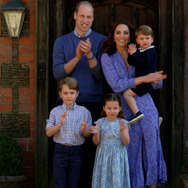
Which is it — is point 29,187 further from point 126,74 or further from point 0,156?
point 126,74

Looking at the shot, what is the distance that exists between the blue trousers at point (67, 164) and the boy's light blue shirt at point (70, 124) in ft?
0.21

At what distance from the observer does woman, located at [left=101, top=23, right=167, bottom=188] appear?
155 inches

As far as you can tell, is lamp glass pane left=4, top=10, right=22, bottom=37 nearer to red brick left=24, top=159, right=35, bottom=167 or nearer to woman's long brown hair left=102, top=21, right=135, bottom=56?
woman's long brown hair left=102, top=21, right=135, bottom=56

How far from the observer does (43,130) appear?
4883 millimetres

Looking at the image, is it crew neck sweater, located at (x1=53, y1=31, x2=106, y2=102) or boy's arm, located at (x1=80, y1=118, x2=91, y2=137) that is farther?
crew neck sweater, located at (x1=53, y1=31, x2=106, y2=102)

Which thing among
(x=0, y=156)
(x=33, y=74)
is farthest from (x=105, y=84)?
(x=0, y=156)

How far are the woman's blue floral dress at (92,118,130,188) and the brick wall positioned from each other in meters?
1.39

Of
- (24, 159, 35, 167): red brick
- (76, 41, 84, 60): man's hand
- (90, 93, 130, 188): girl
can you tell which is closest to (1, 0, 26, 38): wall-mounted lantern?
(76, 41, 84, 60): man's hand

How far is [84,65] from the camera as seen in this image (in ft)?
13.9

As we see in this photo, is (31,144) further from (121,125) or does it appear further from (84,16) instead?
(84,16)

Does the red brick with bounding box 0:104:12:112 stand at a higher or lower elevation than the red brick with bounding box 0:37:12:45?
lower

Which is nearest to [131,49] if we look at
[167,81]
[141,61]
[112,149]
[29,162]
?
[141,61]

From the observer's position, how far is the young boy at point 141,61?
3.86 metres

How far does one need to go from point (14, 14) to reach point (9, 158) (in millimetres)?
1730
